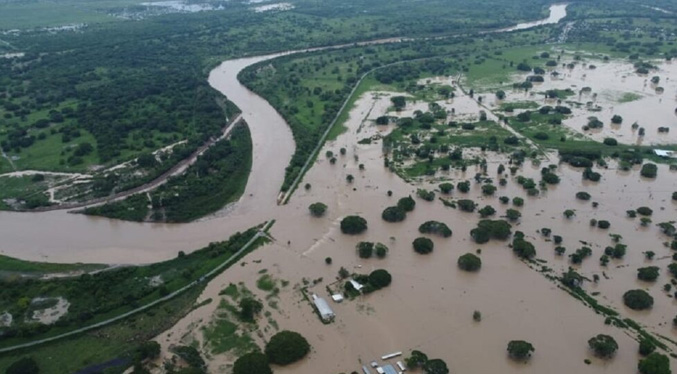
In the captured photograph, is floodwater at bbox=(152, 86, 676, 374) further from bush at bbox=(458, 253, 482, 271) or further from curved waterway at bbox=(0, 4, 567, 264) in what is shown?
curved waterway at bbox=(0, 4, 567, 264)

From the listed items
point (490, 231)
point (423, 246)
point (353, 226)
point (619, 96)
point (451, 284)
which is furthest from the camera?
point (619, 96)

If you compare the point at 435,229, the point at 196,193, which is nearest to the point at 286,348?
the point at 435,229

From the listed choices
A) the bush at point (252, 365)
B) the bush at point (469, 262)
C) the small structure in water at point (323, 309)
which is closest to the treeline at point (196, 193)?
the small structure in water at point (323, 309)

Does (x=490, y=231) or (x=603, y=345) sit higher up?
(x=490, y=231)

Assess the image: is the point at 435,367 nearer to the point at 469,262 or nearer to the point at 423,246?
the point at 469,262

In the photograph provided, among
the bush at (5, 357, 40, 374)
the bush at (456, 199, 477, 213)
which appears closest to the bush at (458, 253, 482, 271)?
the bush at (456, 199, 477, 213)

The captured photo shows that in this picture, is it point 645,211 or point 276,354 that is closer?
point 276,354
